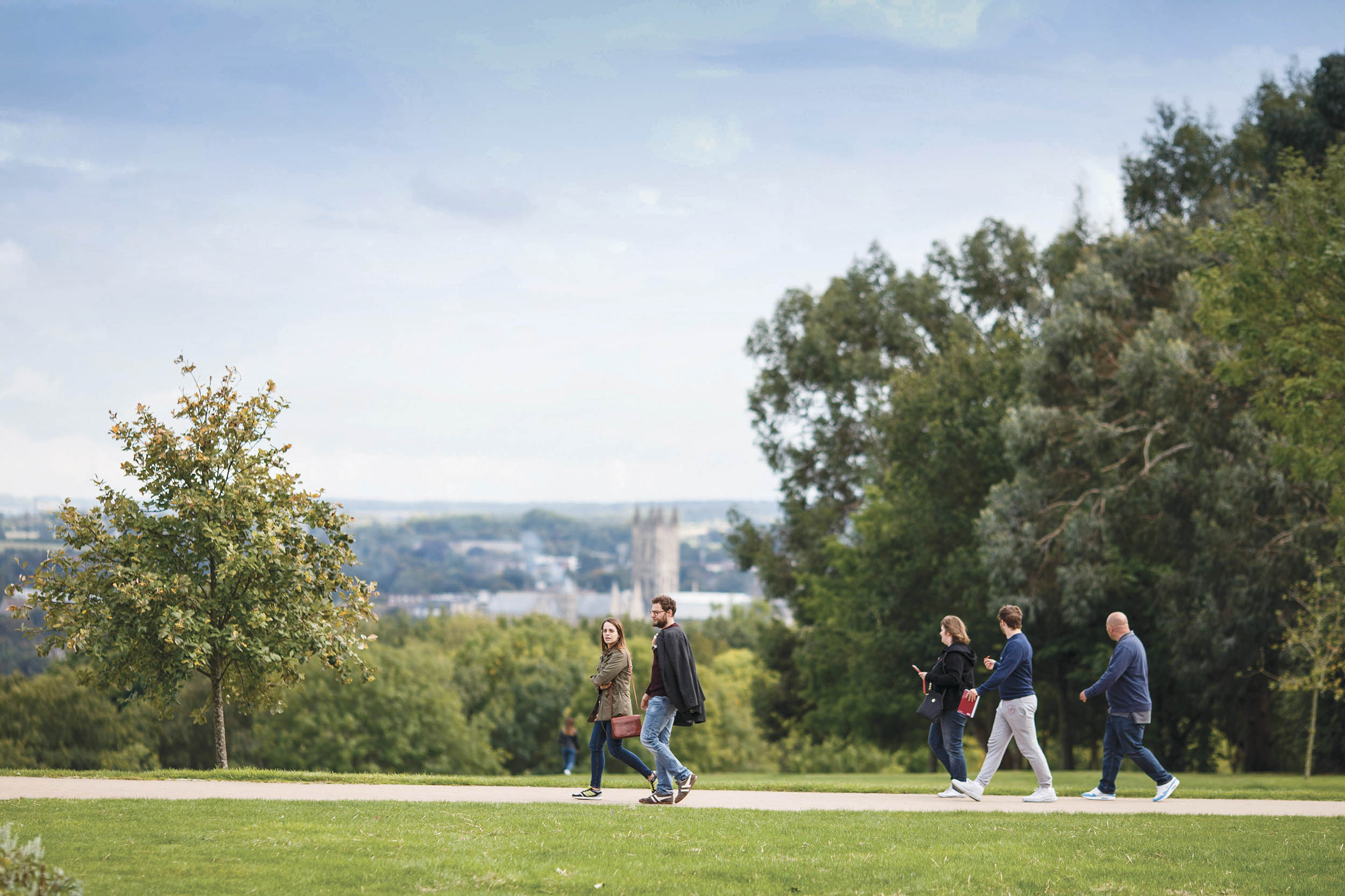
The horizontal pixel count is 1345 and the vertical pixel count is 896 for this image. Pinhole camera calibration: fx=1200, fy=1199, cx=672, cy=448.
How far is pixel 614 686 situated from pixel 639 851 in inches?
122

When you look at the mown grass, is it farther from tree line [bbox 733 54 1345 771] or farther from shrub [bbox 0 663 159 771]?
shrub [bbox 0 663 159 771]

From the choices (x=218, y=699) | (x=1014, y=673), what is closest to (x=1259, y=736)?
(x=1014, y=673)

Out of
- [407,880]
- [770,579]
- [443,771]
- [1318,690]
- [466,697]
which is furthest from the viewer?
[466,697]

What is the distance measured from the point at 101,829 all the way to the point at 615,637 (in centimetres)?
479

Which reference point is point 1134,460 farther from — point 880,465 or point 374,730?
point 374,730

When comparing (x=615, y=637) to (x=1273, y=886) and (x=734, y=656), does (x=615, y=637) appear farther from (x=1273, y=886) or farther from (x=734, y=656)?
(x=734, y=656)

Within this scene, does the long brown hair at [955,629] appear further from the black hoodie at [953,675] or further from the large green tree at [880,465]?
the large green tree at [880,465]

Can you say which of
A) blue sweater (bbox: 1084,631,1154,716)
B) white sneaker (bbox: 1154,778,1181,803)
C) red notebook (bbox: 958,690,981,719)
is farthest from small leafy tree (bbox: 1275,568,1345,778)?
red notebook (bbox: 958,690,981,719)

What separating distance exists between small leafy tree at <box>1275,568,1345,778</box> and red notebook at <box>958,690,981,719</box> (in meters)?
12.1

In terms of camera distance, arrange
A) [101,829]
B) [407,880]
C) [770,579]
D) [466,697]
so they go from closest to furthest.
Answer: [407,880], [101,829], [770,579], [466,697]

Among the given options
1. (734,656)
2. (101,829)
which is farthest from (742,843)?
(734,656)

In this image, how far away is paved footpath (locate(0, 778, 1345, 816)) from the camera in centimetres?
1210

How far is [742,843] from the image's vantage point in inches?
375

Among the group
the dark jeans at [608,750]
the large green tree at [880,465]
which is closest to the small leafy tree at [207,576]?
the dark jeans at [608,750]
